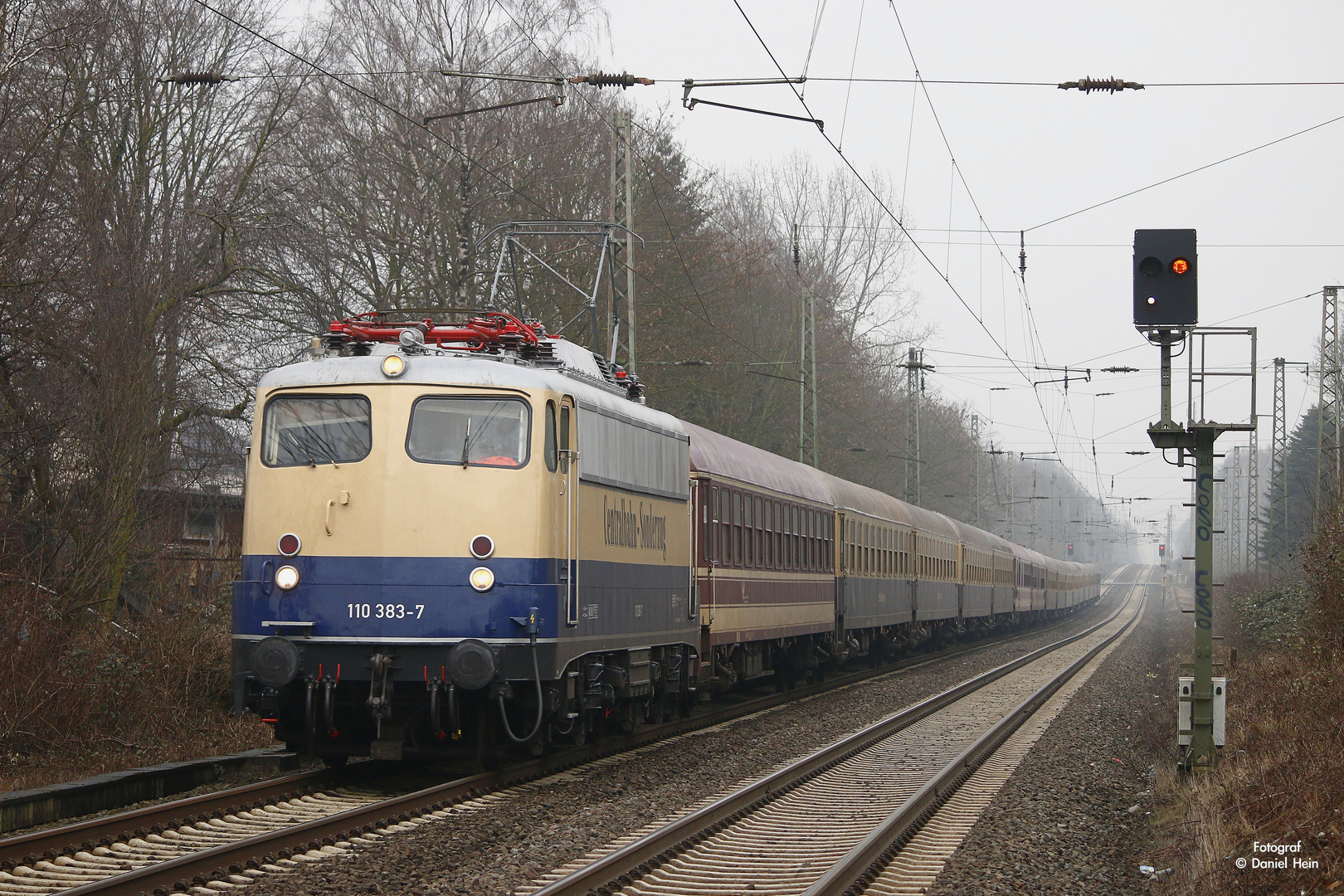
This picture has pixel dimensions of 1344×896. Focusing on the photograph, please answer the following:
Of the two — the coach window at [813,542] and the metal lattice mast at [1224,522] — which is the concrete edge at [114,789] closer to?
the coach window at [813,542]

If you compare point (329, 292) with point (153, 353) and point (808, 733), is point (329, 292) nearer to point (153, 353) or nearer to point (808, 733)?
A: point (153, 353)

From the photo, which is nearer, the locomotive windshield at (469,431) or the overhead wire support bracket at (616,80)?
the locomotive windshield at (469,431)

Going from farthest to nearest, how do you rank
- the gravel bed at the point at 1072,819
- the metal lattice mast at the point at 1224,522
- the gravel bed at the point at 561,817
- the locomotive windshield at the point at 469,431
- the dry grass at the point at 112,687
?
the metal lattice mast at the point at 1224,522 → the dry grass at the point at 112,687 → the locomotive windshield at the point at 469,431 → the gravel bed at the point at 1072,819 → the gravel bed at the point at 561,817

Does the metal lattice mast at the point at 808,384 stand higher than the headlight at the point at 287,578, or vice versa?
the metal lattice mast at the point at 808,384

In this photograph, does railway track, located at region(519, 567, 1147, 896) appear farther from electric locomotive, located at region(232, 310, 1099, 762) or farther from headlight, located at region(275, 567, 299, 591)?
headlight, located at region(275, 567, 299, 591)

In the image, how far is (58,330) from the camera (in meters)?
14.5

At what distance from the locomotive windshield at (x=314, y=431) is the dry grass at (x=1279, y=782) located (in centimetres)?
628

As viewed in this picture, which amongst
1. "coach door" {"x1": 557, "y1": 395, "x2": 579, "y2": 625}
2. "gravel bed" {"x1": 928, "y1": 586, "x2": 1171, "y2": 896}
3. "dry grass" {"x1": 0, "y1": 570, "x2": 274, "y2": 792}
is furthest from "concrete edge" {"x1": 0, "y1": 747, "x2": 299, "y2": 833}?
"gravel bed" {"x1": 928, "y1": 586, "x2": 1171, "y2": 896}

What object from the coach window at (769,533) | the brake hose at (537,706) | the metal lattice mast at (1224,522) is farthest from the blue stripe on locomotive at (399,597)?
the metal lattice mast at (1224,522)

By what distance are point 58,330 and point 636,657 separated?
6.79 meters

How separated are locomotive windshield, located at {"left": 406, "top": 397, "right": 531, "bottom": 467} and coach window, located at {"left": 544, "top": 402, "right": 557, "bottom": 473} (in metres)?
0.16

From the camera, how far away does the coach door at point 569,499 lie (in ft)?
36.0

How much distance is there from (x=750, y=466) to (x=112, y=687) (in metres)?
9.39

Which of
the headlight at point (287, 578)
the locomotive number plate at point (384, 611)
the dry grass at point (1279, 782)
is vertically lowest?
the dry grass at point (1279, 782)
